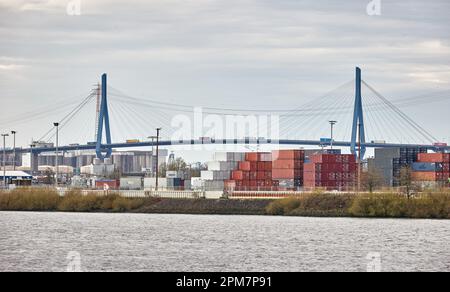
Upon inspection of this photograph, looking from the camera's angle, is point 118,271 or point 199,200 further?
point 199,200

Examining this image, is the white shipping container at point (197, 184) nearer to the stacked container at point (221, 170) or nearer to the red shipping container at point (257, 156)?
the stacked container at point (221, 170)

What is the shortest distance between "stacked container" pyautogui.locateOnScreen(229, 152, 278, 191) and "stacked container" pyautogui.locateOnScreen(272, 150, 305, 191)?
630 mm

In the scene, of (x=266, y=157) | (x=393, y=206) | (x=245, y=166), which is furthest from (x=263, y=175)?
(x=393, y=206)

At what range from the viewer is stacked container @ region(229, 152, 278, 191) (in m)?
105

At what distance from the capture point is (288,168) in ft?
346

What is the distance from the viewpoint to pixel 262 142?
15062 centimetres

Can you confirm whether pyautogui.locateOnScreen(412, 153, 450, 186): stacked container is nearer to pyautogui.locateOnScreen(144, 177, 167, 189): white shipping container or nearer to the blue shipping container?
the blue shipping container

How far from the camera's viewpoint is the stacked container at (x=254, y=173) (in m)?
105

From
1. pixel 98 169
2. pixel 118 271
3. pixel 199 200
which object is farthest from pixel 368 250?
pixel 98 169

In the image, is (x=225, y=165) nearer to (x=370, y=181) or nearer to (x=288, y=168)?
(x=288, y=168)

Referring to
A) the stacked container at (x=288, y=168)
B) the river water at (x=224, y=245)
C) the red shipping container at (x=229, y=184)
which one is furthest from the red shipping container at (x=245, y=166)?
the river water at (x=224, y=245)

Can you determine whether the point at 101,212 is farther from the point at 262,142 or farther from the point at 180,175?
the point at 262,142

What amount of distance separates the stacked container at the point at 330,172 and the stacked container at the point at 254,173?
452 centimetres
